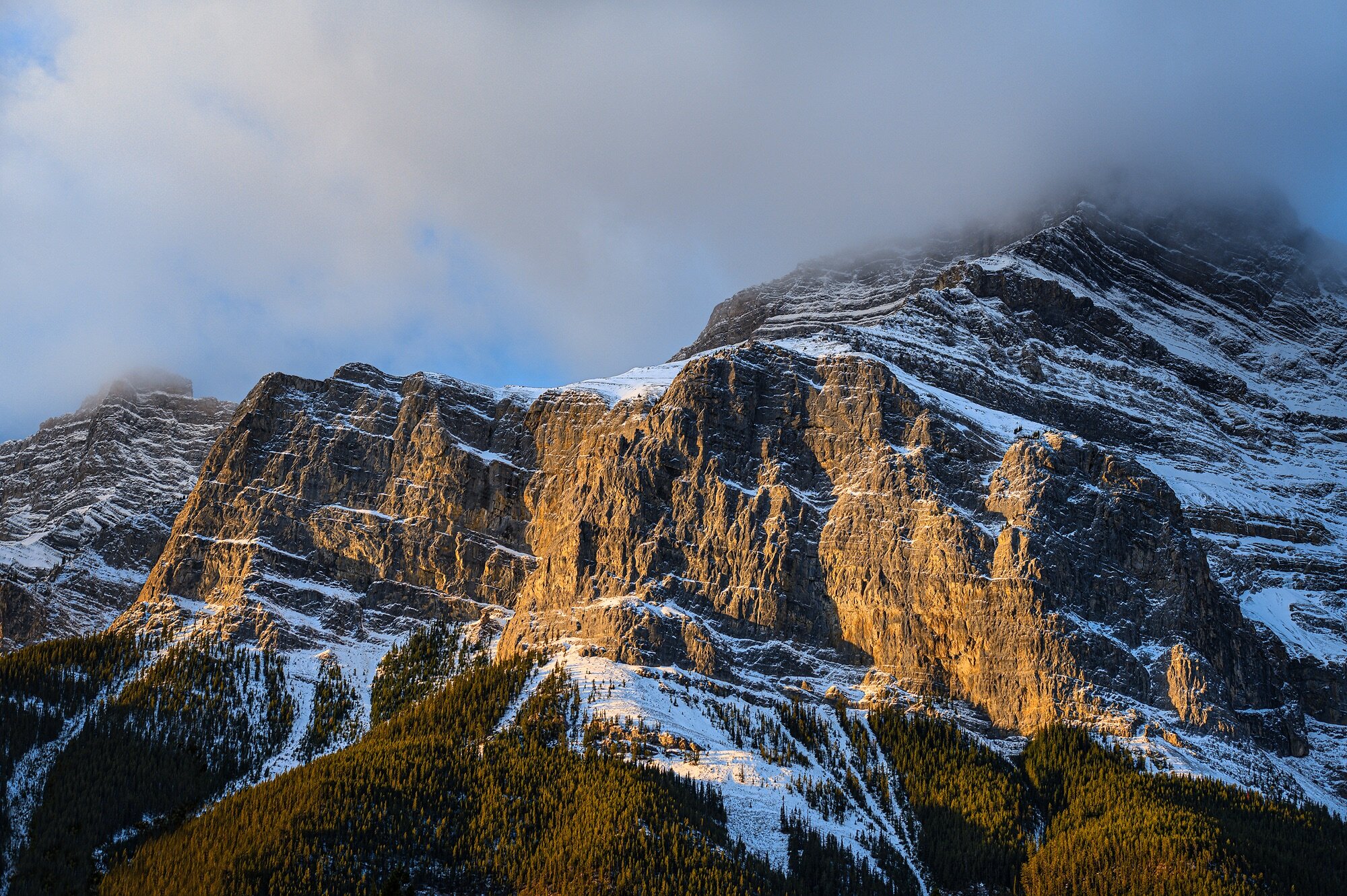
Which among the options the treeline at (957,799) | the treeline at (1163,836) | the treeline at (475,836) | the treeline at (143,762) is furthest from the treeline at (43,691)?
the treeline at (1163,836)

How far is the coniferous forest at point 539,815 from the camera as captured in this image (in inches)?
5507

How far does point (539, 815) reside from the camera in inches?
5886

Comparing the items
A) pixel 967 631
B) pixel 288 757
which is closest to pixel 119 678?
pixel 288 757

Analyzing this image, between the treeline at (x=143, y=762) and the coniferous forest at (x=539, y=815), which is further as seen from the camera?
the treeline at (x=143, y=762)

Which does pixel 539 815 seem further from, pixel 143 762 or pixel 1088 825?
pixel 1088 825

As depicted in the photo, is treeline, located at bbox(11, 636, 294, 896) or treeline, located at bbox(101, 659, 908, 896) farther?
treeline, located at bbox(11, 636, 294, 896)

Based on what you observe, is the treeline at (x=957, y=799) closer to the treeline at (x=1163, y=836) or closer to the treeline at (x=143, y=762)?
the treeline at (x=1163, y=836)

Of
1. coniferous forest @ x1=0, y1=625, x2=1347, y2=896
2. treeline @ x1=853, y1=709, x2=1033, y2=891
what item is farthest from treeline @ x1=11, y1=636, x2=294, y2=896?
treeline @ x1=853, y1=709, x2=1033, y2=891

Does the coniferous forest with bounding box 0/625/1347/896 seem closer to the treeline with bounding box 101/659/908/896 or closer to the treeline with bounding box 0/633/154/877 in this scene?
the treeline with bounding box 101/659/908/896

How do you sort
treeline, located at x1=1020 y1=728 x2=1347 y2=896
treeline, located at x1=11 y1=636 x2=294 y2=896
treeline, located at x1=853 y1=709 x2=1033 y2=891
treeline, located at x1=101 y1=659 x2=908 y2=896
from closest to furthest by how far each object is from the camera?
treeline, located at x1=101 y1=659 x2=908 y2=896 → treeline, located at x1=1020 y1=728 x2=1347 y2=896 → treeline, located at x1=853 y1=709 x2=1033 y2=891 → treeline, located at x1=11 y1=636 x2=294 y2=896

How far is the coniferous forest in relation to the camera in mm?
139875

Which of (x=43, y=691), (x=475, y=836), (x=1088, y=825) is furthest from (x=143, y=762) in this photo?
(x=1088, y=825)

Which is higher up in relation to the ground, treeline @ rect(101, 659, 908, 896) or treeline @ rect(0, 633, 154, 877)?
treeline @ rect(0, 633, 154, 877)

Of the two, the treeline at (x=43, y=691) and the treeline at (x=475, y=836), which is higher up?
the treeline at (x=43, y=691)
